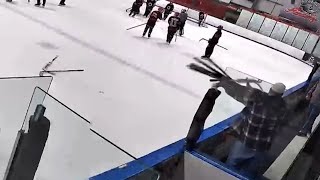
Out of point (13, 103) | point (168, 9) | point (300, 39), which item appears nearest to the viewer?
point (13, 103)

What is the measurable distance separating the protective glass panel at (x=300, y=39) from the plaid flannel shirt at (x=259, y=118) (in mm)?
15969

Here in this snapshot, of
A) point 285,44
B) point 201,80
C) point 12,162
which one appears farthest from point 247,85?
point 285,44

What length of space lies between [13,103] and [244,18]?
703 inches

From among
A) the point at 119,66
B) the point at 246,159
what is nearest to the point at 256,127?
the point at 246,159

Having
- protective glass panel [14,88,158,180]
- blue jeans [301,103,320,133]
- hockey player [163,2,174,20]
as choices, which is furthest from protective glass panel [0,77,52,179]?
hockey player [163,2,174,20]

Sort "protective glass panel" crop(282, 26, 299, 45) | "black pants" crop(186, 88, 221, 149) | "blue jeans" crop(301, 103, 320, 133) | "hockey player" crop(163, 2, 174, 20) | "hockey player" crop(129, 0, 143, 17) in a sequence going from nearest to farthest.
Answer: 1. "black pants" crop(186, 88, 221, 149)
2. "blue jeans" crop(301, 103, 320, 133)
3. "hockey player" crop(129, 0, 143, 17)
4. "hockey player" crop(163, 2, 174, 20)
5. "protective glass panel" crop(282, 26, 299, 45)

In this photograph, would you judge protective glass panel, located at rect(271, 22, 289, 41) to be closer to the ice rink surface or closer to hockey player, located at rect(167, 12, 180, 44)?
the ice rink surface

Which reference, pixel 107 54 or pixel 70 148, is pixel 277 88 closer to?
pixel 70 148

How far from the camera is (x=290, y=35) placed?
1991 cm

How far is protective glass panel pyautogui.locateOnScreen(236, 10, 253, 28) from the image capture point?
20297mm

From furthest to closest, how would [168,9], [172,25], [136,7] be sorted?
[168,9] → [136,7] → [172,25]

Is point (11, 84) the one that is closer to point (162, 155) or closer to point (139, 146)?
point (162, 155)

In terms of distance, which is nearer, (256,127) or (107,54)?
(256,127)

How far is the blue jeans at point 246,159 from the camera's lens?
167 inches
